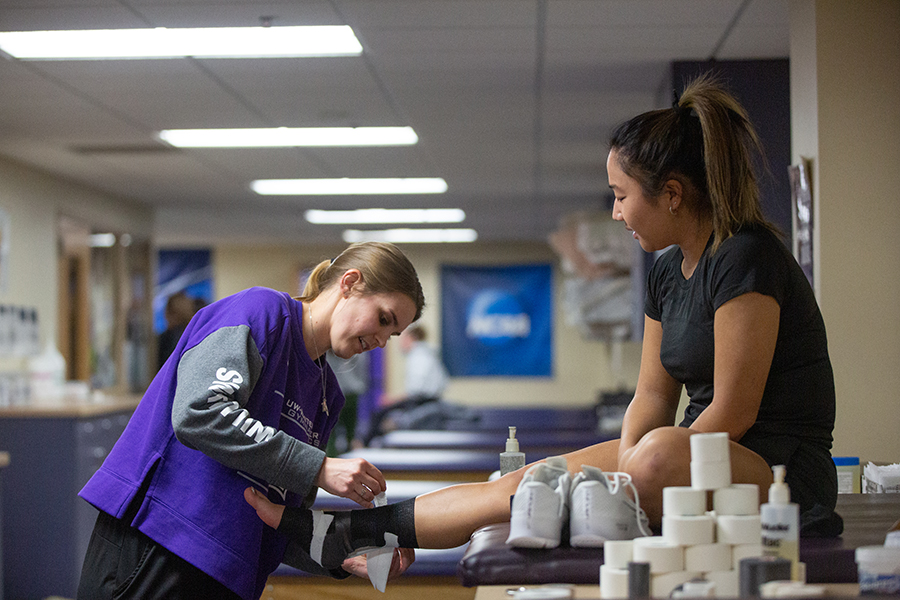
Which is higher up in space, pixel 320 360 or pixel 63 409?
pixel 320 360

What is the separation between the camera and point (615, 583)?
4.17 feet

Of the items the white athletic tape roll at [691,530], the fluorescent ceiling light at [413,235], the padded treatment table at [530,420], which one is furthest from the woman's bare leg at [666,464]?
the fluorescent ceiling light at [413,235]

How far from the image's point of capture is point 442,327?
12.0 meters

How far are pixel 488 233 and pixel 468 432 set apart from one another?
3.84 m

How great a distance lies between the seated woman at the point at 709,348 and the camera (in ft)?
5.25

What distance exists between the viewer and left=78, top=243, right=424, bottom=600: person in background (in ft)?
5.61

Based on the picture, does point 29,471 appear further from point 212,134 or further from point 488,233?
point 488,233

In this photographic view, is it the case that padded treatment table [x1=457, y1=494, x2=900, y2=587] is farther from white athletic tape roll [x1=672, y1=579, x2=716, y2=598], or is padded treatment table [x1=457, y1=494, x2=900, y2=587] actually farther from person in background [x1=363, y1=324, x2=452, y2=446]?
person in background [x1=363, y1=324, x2=452, y2=446]

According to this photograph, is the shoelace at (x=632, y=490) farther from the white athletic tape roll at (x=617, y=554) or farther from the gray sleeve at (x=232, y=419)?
the gray sleeve at (x=232, y=419)

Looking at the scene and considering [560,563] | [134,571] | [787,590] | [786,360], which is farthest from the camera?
[134,571]

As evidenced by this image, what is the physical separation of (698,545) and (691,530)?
0.08 ft

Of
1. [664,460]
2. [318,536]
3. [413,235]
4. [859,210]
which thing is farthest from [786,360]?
[413,235]

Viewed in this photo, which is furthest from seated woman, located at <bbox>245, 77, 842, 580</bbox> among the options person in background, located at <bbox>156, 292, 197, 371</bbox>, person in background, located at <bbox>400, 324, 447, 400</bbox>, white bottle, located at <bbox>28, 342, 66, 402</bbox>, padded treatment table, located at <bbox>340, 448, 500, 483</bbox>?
person in background, located at <bbox>400, 324, 447, 400</bbox>

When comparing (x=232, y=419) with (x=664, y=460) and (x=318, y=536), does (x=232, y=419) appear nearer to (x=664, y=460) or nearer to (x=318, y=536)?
(x=318, y=536)
